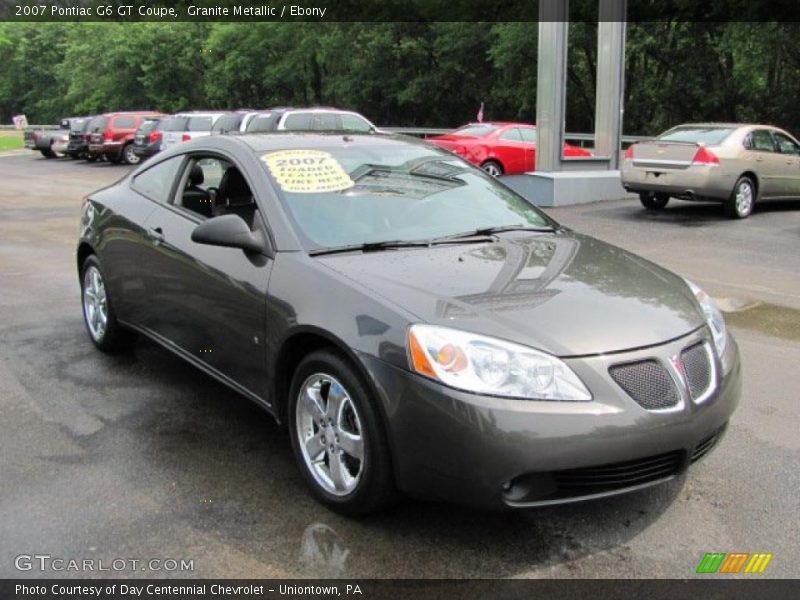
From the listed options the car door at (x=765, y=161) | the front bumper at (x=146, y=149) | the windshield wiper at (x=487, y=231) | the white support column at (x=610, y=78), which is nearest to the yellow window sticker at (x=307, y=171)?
the windshield wiper at (x=487, y=231)

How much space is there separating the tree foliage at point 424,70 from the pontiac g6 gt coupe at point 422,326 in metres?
26.1

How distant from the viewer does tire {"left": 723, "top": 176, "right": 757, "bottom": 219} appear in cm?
1295

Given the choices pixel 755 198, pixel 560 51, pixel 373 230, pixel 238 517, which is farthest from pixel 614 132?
pixel 238 517

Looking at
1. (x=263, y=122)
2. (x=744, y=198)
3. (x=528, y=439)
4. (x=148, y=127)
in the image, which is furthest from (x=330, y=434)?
(x=148, y=127)

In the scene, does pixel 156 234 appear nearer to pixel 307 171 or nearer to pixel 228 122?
pixel 307 171

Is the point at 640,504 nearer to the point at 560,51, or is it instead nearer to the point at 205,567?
the point at 205,567

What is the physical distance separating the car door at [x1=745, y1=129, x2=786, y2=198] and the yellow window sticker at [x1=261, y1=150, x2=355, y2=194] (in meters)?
10.7

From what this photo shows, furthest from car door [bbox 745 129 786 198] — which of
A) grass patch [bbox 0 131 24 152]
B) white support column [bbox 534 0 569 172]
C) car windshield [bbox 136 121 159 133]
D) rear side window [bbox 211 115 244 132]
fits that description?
grass patch [bbox 0 131 24 152]

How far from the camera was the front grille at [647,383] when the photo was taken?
2973 mm

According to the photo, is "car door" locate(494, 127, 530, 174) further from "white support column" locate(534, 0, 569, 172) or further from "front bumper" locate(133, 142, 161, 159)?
Answer: "front bumper" locate(133, 142, 161, 159)

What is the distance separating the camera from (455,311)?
10.3 feet

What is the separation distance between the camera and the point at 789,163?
45.8 ft

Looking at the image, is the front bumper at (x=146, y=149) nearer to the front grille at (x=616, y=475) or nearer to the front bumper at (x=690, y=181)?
the front bumper at (x=690, y=181)

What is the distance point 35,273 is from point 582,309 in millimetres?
7297
